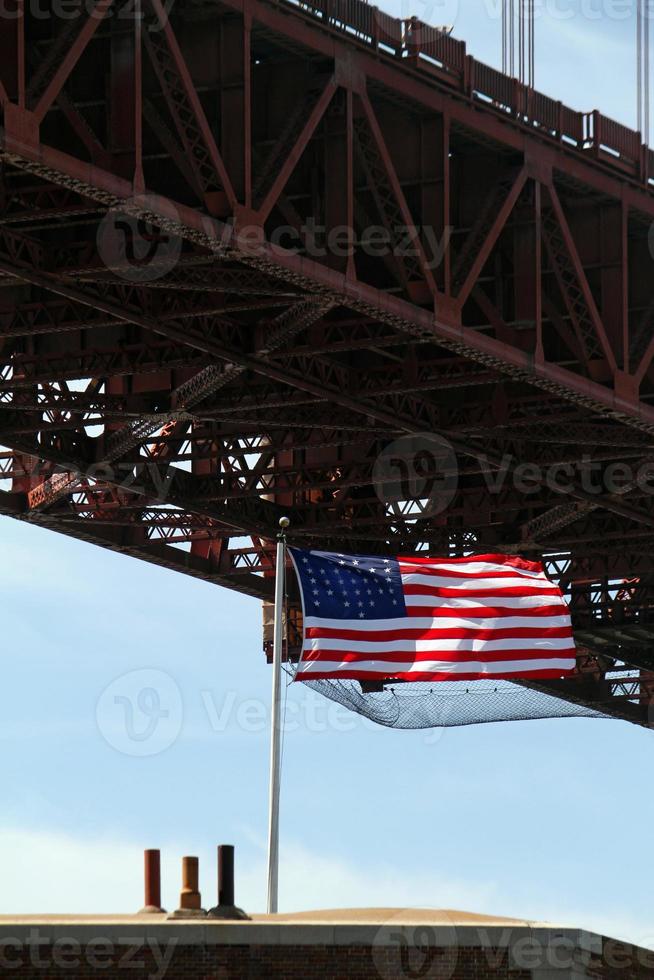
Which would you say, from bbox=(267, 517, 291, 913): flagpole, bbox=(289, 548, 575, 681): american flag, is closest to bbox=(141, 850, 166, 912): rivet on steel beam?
bbox=(267, 517, 291, 913): flagpole

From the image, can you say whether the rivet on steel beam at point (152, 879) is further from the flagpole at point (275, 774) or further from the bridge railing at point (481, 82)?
the bridge railing at point (481, 82)

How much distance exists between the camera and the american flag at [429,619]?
43719 millimetres

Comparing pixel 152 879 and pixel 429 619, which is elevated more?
pixel 429 619

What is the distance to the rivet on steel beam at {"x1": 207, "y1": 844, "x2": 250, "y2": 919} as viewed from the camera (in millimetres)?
33344

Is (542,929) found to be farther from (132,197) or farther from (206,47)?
(206,47)

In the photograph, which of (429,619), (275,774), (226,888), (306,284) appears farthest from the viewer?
(429,619)

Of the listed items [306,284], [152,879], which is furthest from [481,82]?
[152,879]

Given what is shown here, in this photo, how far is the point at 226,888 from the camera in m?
33.5

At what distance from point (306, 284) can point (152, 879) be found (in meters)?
11.8

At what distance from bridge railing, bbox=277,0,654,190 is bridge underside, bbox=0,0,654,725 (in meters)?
0.06

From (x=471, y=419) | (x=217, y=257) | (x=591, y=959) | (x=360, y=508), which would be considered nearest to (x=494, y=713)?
(x=471, y=419)

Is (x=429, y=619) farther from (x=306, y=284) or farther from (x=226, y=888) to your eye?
(x=226, y=888)

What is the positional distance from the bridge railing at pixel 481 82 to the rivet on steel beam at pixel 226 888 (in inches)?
601

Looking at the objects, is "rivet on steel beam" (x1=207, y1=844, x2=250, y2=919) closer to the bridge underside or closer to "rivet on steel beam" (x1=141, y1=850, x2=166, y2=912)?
"rivet on steel beam" (x1=141, y1=850, x2=166, y2=912)
